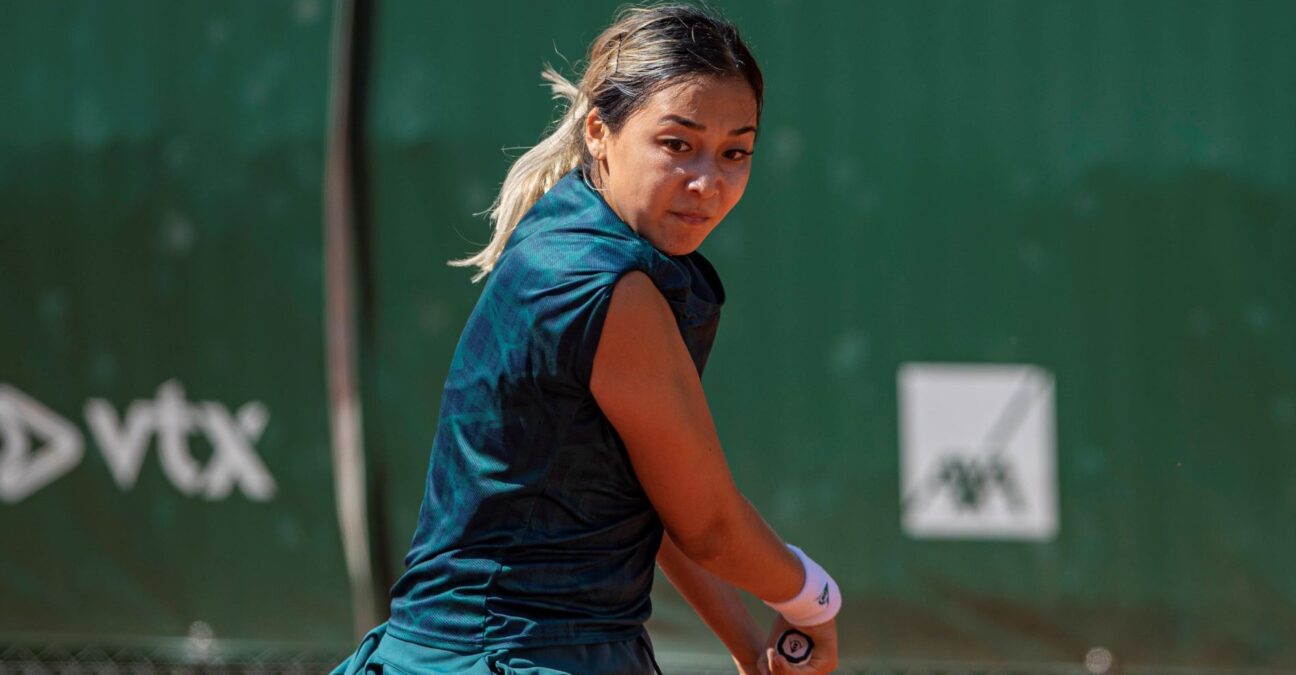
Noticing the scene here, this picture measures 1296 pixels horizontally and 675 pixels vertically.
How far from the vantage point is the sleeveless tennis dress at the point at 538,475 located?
1.75 metres

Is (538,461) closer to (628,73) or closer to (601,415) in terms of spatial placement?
(601,415)

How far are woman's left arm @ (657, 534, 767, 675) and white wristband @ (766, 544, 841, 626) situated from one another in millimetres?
132

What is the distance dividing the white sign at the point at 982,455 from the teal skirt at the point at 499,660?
8.18 ft

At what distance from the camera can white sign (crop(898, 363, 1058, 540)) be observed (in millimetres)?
4277

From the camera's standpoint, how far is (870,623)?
4391mm

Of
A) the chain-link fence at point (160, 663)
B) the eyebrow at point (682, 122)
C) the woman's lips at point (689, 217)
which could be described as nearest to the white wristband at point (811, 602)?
the woman's lips at point (689, 217)

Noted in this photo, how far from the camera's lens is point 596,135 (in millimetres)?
1971

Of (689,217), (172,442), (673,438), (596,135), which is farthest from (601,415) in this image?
(172,442)

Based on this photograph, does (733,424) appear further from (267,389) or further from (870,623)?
(267,389)

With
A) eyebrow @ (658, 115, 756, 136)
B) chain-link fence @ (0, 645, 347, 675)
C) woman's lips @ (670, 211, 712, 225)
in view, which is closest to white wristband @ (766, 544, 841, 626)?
woman's lips @ (670, 211, 712, 225)

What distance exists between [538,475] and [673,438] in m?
0.17

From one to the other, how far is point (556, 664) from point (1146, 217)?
119 inches

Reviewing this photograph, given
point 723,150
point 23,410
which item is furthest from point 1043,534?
point 23,410

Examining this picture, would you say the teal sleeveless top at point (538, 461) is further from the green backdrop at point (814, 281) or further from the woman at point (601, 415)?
the green backdrop at point (814, 281)
